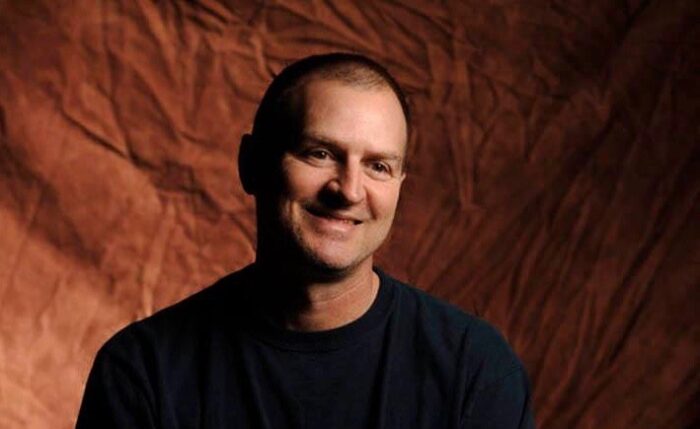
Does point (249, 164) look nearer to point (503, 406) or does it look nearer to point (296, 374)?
point (296, 374)

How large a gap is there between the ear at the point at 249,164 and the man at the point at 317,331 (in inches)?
0.4

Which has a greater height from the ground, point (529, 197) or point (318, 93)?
point (318, 93)

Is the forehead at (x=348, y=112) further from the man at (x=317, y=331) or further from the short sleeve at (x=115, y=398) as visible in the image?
the short sleeve at (x=115, y=398)

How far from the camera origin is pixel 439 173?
7.32ft

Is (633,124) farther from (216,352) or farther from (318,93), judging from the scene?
(216,352)

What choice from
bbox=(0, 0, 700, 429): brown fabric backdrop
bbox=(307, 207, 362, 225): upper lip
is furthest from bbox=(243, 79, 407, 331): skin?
bbox=(0, 0, 700, 429): brown fabric backdrop

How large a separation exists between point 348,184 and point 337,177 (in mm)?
18

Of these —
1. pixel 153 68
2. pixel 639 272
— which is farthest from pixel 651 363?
pixel 153 68

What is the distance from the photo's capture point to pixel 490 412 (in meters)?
1.79

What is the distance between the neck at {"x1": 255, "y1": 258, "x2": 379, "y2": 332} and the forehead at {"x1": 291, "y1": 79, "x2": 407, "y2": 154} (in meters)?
0.15

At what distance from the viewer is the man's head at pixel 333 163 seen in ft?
5.69

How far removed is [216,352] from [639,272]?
0.71 metres

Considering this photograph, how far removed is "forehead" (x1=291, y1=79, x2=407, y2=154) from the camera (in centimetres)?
174

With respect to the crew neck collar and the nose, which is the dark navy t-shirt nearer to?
the crew neck collar
